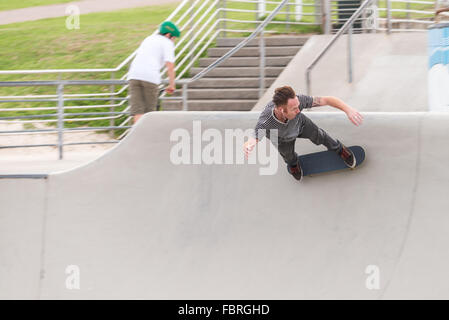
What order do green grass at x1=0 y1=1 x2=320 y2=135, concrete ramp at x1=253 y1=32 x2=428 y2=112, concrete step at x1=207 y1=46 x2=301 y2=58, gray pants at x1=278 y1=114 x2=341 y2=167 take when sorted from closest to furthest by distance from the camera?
gray pants at x1=278 y1=114 x2=341 y2=167, concrete ramp at x1=253 y1=32 x2=428 y2=112, concrete step at x1=207 y1=46 x2=301 y2=58, green grass at x1=0 y1=1 x2=320 y2=135

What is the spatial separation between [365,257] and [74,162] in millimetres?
3780

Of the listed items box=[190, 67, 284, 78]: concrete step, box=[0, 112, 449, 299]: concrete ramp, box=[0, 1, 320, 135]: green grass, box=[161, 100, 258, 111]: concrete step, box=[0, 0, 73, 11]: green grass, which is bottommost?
box=[0, 112, 449, 299]: concrete ramp

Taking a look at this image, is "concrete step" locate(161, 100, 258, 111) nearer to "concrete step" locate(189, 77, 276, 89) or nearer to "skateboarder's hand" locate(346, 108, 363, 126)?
"concrete step" locate(189, 77, 276, 89)

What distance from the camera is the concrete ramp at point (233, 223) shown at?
6062mm

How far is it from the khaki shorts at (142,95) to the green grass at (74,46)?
3.51m

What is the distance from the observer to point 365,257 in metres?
6.12

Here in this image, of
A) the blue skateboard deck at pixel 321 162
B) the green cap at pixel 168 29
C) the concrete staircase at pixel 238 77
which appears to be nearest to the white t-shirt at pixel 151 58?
the green cap at pixel 168 29

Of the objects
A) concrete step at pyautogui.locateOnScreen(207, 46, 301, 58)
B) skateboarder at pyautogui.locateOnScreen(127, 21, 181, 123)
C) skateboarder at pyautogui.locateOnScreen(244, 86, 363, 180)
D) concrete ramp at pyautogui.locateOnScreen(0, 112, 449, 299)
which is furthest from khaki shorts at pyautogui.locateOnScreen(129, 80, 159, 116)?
concrete step at pyautogui.locateOnScreen(207, 46, 301, 58)

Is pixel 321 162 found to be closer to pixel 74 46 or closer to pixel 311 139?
pixel 311 139

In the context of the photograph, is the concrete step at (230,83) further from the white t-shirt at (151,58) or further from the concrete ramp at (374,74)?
the white t-shirt at (151,58)

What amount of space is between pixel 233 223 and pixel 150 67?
2641mm

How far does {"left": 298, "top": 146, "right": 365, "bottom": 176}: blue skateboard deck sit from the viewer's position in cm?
620

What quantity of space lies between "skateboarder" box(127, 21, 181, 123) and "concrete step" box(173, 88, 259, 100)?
248 cm

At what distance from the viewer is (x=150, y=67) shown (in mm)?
8219
